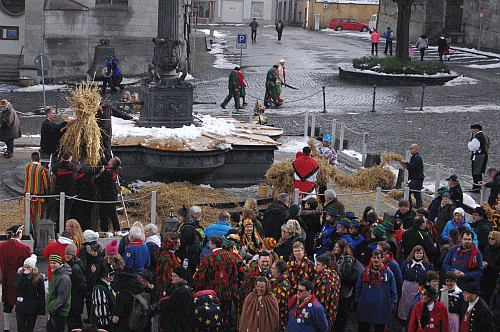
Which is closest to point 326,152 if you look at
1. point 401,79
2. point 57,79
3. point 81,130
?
point 81,130

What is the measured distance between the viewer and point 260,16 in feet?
232

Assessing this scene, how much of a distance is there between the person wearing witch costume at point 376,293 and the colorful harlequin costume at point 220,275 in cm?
141

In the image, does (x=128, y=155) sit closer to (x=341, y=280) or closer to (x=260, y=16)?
(x=341, y=280)

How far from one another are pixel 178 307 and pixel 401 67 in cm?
2647

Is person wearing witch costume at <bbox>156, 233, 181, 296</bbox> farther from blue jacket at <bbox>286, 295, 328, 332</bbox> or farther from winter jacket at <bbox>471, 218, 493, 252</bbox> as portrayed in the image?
winter jacket at <bbox>471, 218, 493, 252</bbox>

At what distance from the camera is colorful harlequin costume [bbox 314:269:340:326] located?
8102mm

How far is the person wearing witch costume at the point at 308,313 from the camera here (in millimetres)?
7371

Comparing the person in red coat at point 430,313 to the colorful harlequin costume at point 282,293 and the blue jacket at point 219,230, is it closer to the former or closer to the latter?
the colorful harlequin costume at point 282,293

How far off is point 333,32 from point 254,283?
175ft

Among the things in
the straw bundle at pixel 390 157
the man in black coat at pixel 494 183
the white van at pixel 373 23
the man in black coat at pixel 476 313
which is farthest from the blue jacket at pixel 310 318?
the white van at pixel 373 23

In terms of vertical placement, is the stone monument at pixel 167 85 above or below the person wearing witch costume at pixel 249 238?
above

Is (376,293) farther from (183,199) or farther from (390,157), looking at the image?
(390,157)

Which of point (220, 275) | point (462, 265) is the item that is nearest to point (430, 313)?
point (462, 265)

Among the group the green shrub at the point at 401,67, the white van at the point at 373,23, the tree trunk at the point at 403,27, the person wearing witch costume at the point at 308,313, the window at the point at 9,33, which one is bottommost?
the person wearing witch costume at the point at 308,313
